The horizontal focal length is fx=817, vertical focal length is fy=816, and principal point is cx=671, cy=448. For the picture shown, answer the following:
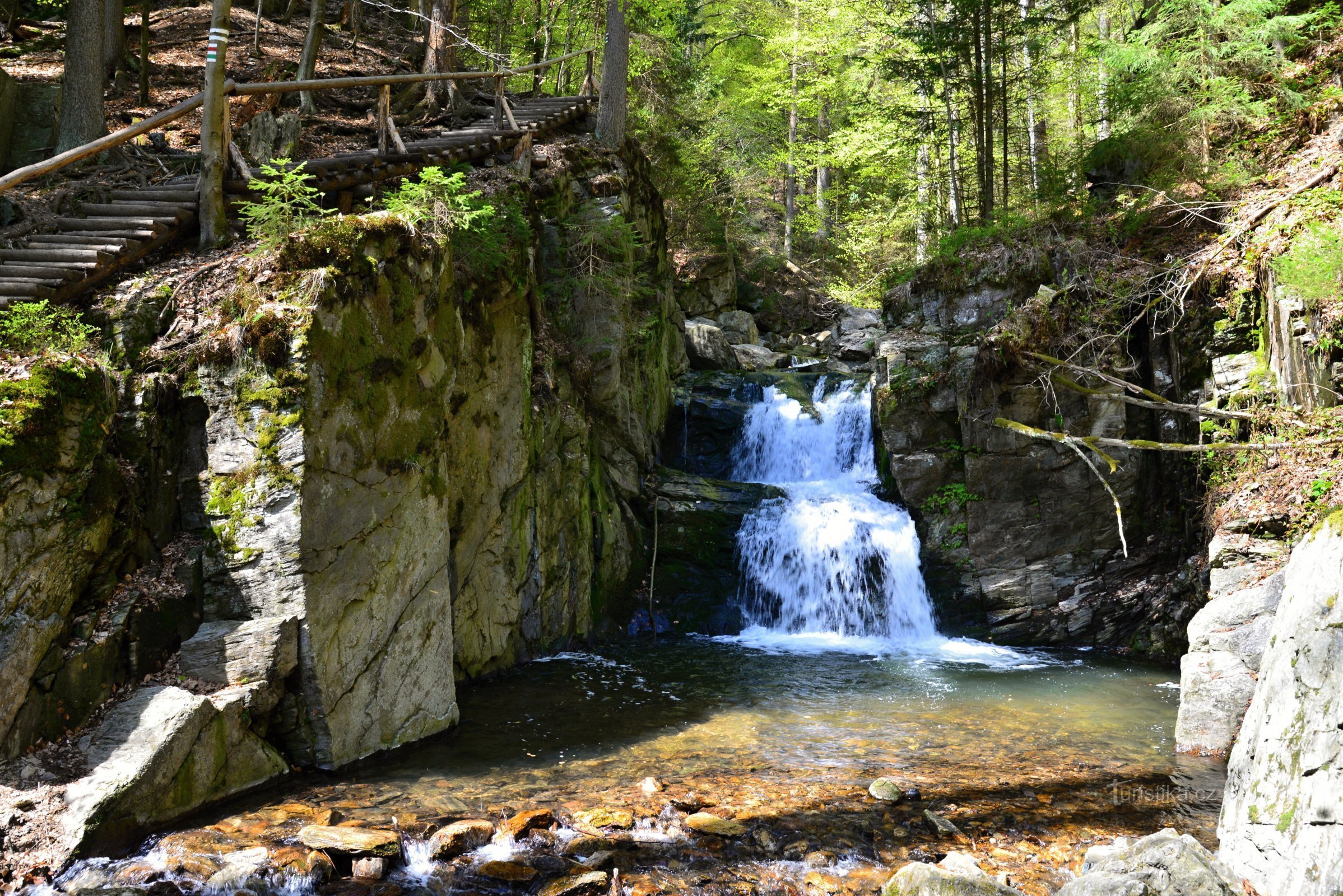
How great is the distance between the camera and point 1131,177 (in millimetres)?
13023

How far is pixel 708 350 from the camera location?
18.1 meters

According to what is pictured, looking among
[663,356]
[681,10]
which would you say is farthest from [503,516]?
[681,10]

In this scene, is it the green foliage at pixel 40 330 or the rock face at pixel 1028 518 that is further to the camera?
the rock face at pixel 1028 518

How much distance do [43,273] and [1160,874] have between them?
8.86 metres

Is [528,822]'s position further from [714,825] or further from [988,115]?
[988,115]

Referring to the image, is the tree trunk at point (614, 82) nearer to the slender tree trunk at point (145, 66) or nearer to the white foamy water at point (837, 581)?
the slender tree trunk at point (145, 66)

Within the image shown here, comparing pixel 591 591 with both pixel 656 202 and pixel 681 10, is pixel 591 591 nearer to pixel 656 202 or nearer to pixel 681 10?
pixel 656 202

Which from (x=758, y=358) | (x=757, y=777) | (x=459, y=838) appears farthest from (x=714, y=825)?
(x=758, y=358)

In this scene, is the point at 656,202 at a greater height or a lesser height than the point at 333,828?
greater

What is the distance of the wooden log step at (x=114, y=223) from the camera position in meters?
7.70

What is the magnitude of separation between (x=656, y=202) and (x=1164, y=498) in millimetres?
10535

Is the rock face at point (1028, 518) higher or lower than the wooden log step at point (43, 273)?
lower

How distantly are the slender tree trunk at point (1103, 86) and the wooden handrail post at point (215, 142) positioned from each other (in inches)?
446

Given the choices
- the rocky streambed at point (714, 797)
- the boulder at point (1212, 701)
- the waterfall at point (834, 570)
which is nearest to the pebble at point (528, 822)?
the rocky streambed at point (714, 797)
